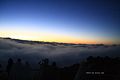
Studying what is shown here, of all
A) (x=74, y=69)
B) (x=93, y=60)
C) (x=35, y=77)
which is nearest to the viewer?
(x=93, y=60)

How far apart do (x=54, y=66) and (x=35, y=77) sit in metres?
1.43

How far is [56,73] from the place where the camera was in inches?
388

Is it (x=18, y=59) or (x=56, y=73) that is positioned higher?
(x=18, y=59)

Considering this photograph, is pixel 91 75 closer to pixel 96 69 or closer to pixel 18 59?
pixel 96 69

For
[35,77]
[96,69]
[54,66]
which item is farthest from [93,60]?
[35,77]

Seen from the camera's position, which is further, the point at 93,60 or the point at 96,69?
the point at 93,60

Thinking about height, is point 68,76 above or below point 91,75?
below

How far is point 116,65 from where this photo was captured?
777cm

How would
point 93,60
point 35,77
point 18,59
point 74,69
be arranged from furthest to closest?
1. point 74,69
2. point 35,77
3. point 18,59
4. point 93,60

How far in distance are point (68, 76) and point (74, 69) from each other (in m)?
0.72

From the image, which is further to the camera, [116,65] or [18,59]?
[18,59]

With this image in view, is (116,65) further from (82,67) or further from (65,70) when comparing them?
(65,70)

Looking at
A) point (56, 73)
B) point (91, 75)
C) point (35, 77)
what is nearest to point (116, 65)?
point (91, 75)

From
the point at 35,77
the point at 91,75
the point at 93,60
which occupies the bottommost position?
the point at 35,77
